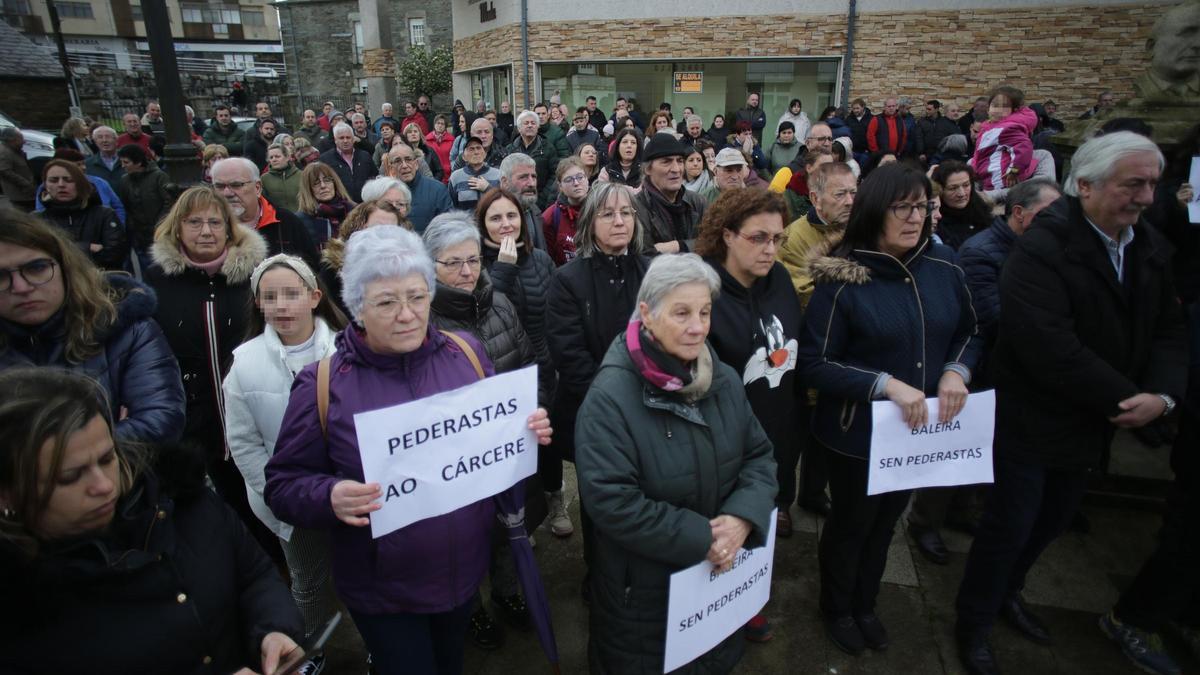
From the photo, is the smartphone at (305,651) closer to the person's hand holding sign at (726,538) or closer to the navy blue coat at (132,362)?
the navy blue coat at (132,362)

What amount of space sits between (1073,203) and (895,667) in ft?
7.33

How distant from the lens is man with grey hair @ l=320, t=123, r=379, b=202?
828cm

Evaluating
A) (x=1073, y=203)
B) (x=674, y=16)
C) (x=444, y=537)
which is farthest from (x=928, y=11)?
(x=444, y=537)

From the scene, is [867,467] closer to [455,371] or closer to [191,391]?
[455,371]

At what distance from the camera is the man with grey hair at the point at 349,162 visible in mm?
8281

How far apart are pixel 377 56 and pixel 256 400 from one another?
115 ft

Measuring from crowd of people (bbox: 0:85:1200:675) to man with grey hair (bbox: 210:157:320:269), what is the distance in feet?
0.09

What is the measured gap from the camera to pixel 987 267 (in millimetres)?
3621

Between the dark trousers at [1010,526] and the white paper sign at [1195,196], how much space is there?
2105 millimetres

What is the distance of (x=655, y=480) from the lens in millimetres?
2066

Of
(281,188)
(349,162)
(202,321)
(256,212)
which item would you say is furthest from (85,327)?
(349,162)

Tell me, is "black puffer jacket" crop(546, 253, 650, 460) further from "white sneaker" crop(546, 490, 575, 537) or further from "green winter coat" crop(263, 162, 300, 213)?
"green winter coat" crop(263, 162, 300, 213)

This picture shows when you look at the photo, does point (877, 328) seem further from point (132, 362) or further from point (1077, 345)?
point (132, 362)

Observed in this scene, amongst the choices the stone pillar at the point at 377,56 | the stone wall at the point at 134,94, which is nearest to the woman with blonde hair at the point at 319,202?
the stone wall at the point at 134,94
